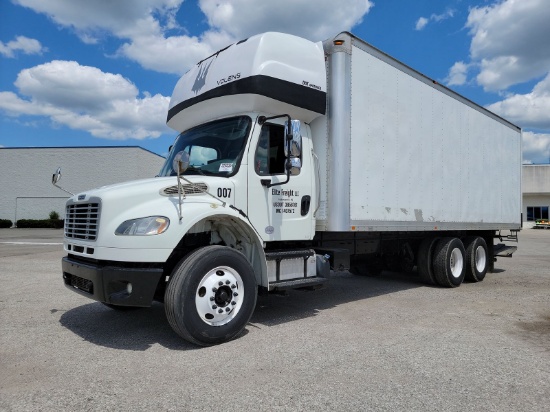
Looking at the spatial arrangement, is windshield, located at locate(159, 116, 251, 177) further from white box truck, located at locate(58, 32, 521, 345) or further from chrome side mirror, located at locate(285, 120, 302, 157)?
chrome side mirror, located at locate(285, 120, 302, 157)

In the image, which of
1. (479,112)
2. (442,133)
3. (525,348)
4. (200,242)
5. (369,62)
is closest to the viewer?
(525,348)

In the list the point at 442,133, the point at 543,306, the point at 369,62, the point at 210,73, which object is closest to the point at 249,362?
the point at 210,73

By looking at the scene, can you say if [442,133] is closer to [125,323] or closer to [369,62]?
[369,62]

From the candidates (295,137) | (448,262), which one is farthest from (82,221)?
(448,262)

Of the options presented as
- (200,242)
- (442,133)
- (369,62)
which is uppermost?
(369,62)

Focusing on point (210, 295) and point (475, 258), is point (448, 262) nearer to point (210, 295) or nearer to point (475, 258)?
point (475, 258)

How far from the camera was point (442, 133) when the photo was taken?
8.00 m

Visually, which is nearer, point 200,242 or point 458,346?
point 458,346

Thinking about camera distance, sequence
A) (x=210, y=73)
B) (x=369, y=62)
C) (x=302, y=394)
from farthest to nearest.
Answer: (x=369, y=62) < (x=210, y=73) < (x=302, y=394)

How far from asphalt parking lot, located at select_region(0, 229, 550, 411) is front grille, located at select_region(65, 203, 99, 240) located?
1215 millimetres

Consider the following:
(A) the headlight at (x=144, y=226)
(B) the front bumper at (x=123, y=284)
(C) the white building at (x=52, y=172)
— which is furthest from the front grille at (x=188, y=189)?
(C) the white building at (x=52, y=172)

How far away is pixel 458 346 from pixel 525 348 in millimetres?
727

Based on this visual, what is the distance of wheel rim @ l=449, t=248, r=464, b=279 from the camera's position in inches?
350

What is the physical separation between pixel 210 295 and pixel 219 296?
0.13 meters
